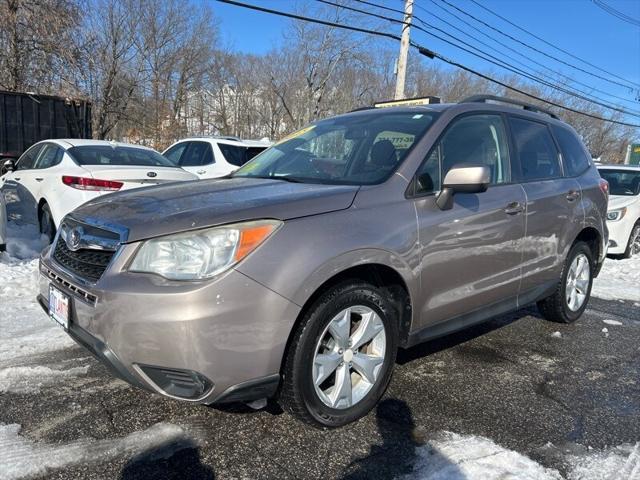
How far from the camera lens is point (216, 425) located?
2814mm

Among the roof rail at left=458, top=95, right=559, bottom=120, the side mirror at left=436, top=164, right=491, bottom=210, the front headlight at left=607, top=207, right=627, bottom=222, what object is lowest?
the front headlight at left=607, top=207, right=627, bottom=222

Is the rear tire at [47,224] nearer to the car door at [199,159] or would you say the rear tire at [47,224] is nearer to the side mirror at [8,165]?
the side mirror at [8,165]

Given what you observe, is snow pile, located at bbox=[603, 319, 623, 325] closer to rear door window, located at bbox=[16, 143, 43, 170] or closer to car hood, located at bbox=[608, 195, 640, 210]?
car hood, located at bbox=[608, 195, 640, 210]

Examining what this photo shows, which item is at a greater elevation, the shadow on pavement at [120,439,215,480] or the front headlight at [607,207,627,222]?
the front headlight at [607,207,627,222]

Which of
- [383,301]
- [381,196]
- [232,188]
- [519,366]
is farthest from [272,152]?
[519,366]

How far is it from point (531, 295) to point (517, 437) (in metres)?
1.62

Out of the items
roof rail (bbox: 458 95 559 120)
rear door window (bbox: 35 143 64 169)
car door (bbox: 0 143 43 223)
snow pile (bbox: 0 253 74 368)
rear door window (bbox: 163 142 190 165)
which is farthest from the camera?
rear door window (bbox: 163 142 190 165)

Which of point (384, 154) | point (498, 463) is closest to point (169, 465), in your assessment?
point (498, 463)

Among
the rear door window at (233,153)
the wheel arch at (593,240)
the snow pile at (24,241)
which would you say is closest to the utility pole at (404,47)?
the rear door window at (233,153)

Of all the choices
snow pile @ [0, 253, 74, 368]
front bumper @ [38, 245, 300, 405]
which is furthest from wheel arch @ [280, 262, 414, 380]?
snow pile @ [0, 253, 74, 368]

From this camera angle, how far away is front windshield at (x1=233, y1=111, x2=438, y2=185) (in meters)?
3.22

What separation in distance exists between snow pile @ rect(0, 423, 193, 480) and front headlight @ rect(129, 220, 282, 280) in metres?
0.91

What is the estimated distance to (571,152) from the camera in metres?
4.77

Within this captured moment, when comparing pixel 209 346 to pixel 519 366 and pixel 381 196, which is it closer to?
pixel 381 196
